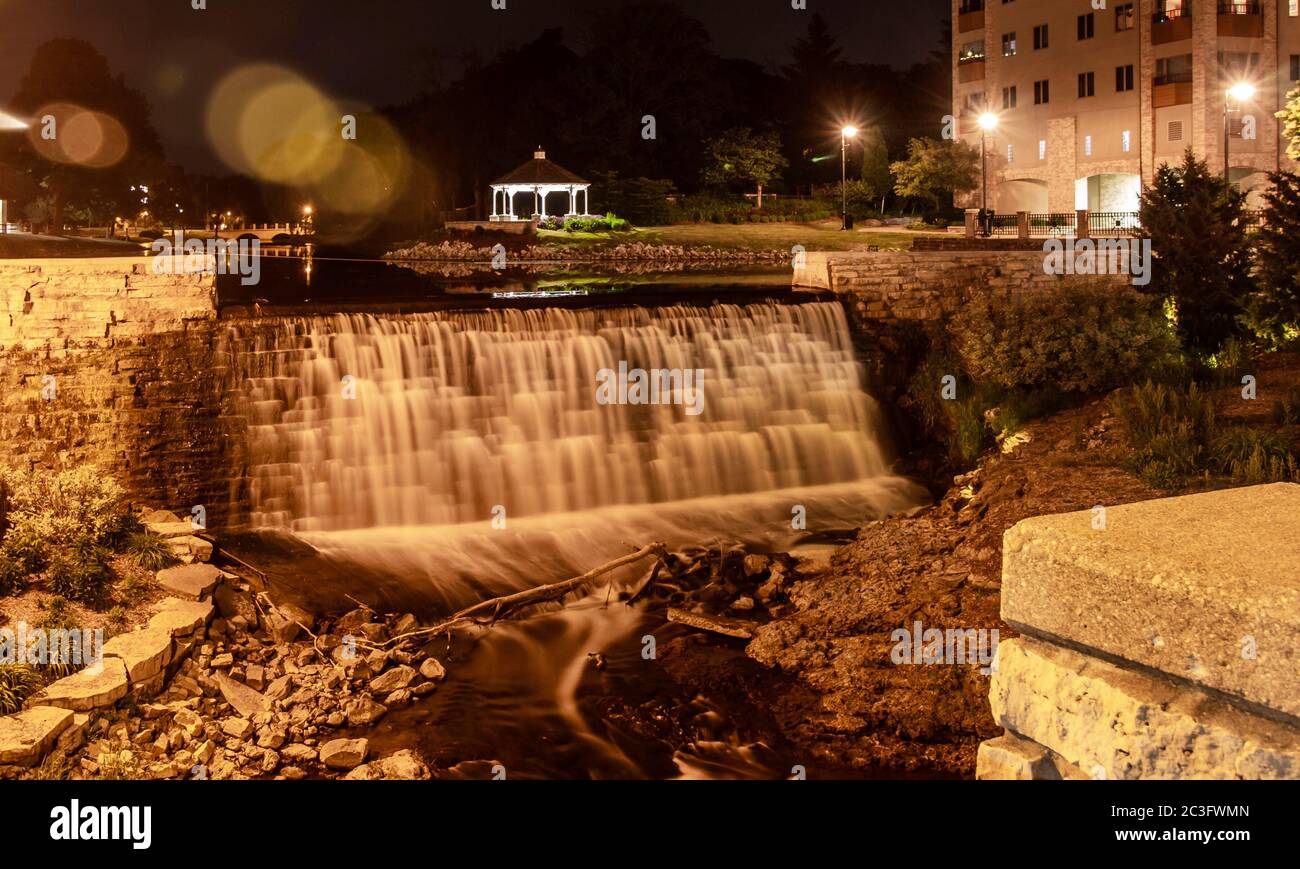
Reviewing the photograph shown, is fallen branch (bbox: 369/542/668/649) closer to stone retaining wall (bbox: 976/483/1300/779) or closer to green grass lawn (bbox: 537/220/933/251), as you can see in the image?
stone retaining wall (bbox: 976/483/1300/779)

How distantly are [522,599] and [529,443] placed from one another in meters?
4.47

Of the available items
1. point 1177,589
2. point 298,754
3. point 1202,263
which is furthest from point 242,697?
point 1202,263

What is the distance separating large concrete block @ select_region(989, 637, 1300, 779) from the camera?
239 cm

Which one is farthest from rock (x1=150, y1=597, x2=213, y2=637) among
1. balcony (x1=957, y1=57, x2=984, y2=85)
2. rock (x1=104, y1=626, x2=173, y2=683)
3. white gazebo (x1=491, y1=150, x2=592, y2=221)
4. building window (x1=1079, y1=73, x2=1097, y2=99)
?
white gazebo (x1=491, y1=150, x2=592, y2=221)

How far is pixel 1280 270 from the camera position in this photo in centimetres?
1945

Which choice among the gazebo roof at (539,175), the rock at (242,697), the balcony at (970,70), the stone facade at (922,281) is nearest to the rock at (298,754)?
the rock at (242,697)

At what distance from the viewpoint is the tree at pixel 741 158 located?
69188 millimetres

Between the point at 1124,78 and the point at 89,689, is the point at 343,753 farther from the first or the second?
the point at 1124,78

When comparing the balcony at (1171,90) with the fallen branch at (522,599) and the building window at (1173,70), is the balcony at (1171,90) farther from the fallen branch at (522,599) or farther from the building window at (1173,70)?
the fallen branch at (522,599)

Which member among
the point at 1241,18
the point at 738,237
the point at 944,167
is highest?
the point at 1241,18

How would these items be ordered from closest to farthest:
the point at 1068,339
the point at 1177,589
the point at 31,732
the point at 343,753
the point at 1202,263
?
the point at 1177,589 → the point at 31,732 → the point at 343,753 → the point at 1068,339 → the point at 1202,263

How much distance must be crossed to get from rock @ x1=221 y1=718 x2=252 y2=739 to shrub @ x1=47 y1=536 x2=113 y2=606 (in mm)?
2350

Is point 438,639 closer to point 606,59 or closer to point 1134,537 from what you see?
point 1134,537

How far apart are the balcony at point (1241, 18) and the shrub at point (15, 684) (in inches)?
1852
